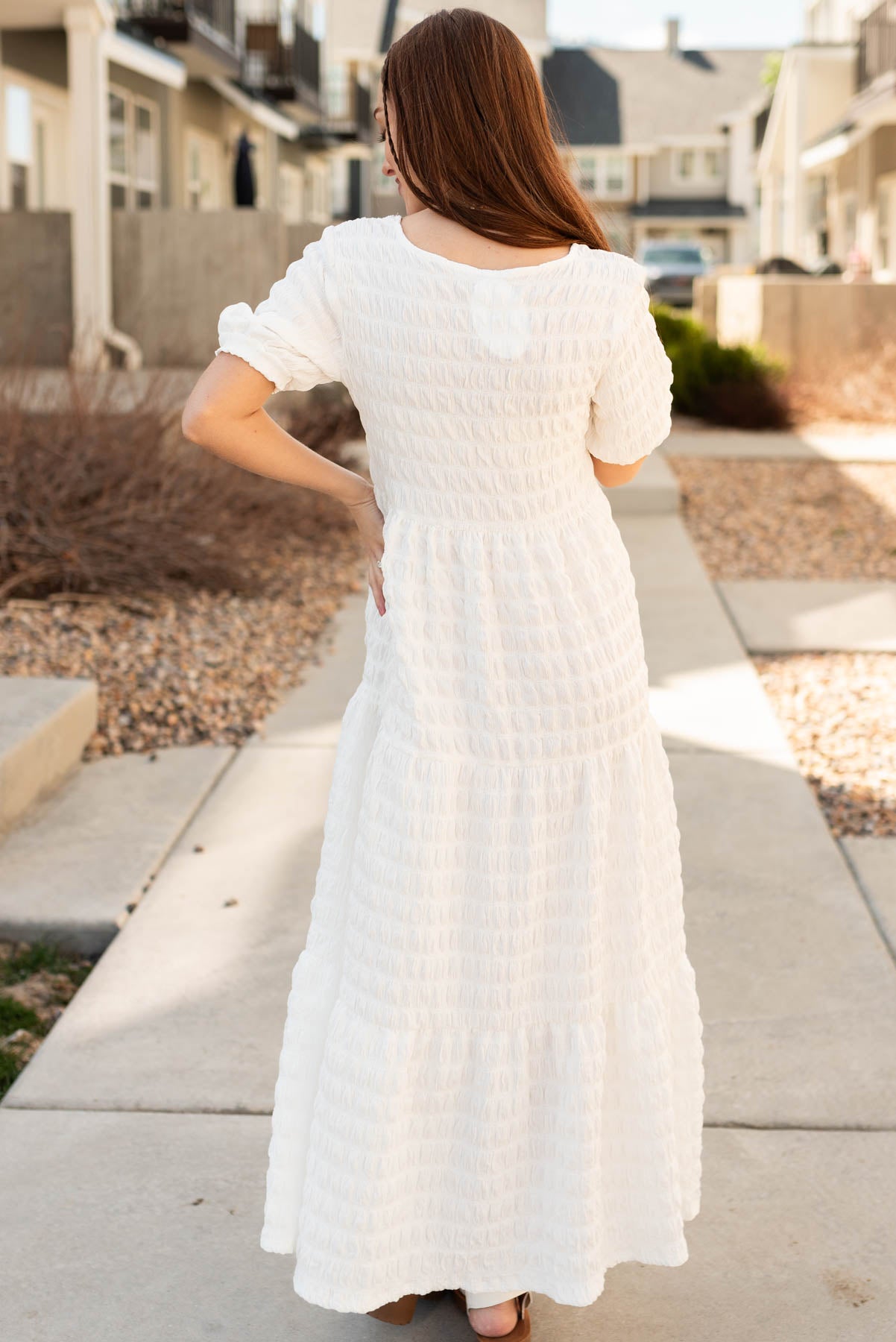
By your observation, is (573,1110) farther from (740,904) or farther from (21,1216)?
(740,904)

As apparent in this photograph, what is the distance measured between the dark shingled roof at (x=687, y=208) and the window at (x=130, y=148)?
1298 inches

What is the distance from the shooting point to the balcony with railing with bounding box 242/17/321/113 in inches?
826

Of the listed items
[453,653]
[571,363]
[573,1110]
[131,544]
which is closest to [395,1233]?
[573,1110]

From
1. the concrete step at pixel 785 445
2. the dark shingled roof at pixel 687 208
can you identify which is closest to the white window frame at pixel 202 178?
the concrete step at pixel 785 445

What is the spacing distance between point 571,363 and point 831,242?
28.5 m

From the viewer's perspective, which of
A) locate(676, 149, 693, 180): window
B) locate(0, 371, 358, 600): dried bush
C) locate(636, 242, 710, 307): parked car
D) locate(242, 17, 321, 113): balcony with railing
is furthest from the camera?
locate(676, 149, 693, 180): window

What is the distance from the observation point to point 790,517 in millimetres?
8570

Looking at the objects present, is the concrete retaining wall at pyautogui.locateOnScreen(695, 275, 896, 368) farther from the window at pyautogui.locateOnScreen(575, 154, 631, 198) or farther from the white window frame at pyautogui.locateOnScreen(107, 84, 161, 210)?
the window at pyautogui.locateOnScreen(575, 154, 631, 198)

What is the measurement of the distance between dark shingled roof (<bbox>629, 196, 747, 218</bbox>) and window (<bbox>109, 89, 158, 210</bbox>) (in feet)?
108

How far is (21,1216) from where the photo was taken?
2.40 metres

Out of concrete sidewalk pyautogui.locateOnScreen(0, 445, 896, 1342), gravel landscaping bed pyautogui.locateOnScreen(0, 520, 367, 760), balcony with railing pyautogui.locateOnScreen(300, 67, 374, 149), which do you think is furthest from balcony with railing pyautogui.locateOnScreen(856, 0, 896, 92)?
concrete sidewalk pyautogui.locateOnScreen(0, 445, 896, 1342)

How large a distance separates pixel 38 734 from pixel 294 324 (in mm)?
2580

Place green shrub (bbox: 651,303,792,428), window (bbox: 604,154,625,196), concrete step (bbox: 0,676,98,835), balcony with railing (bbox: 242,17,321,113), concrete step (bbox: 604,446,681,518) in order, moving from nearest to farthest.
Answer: concrete step (bbox: 0,676,98,835), concrete step (bbox: 604,446,681,518), green shrub (bbox: 651,303,792,428), balcony with railing (bbox: 242,17,321,113), window (bbox: 604,154,625,196)

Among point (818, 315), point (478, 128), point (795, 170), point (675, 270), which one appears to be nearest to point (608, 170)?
point (675, 270)
